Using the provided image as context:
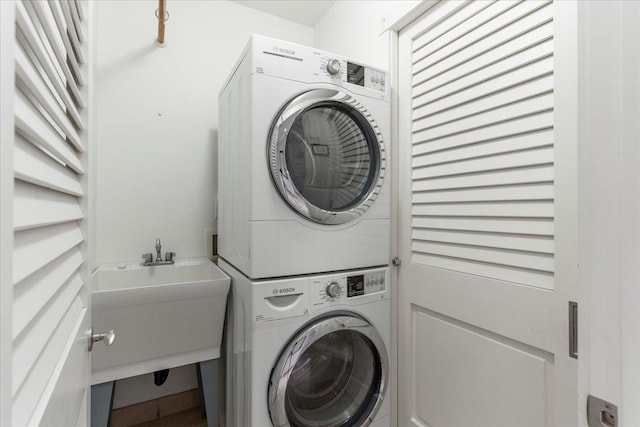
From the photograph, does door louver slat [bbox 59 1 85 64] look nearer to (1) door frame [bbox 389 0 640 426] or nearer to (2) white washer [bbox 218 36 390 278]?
(2) white washer [bbox 218 36 390 278]

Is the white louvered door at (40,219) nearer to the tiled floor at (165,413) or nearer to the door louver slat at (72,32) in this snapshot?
the door louver slat at (72,32)

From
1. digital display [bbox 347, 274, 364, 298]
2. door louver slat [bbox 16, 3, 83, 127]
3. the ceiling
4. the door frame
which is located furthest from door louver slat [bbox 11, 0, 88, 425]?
the ceiling

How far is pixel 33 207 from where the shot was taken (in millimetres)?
396

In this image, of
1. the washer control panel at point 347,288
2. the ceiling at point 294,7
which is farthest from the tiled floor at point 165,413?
the ceiling at point 294,7

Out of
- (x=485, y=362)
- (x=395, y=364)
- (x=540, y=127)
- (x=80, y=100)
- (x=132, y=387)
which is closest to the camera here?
(x=80, y=100)

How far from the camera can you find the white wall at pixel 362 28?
4.89ft

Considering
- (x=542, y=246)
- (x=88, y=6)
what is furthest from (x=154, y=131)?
(x=542, y=246)

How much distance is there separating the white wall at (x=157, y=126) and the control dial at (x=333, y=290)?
1004 mm

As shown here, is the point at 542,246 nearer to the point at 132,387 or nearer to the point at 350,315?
the point at 350,315

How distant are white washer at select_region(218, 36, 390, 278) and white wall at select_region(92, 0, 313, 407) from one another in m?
0.50

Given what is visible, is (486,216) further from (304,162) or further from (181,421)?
(181,421)

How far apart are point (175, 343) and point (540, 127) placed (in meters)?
1.62

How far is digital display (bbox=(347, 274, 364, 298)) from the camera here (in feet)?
4.33

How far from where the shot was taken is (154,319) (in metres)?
1.28
